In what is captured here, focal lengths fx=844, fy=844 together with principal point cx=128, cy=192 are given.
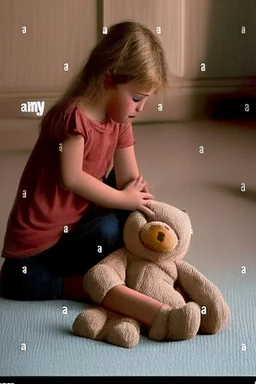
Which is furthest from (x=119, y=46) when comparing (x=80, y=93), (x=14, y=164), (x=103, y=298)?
(x=103, y=298)

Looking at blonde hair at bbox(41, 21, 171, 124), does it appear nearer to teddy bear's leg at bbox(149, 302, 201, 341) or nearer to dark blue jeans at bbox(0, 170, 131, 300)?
dark blue jeans at bbox(0, 170, 131, 300)

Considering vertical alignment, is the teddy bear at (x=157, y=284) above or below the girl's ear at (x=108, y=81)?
below

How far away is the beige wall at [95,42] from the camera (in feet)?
3.29

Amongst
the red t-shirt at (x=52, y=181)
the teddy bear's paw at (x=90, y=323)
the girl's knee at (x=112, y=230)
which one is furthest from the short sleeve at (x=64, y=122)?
the teddy bear's paw at (x=90, y=323)

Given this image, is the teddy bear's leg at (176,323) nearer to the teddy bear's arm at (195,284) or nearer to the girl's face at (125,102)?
the teddy bear's arm at (195,284)

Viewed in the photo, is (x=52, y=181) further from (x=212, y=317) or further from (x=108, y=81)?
(x=212, y=317)

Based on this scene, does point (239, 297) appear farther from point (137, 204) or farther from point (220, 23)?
point (220, 23)

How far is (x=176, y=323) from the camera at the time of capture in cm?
100

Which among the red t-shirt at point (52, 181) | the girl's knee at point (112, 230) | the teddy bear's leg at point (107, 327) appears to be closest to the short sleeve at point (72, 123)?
the red t-shirt at point (52, 181)

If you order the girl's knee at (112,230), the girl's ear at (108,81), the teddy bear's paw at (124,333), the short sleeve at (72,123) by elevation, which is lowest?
the teddy bear's paw at (124,333)

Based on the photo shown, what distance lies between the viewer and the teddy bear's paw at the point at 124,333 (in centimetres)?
100

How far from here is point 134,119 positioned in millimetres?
1030
